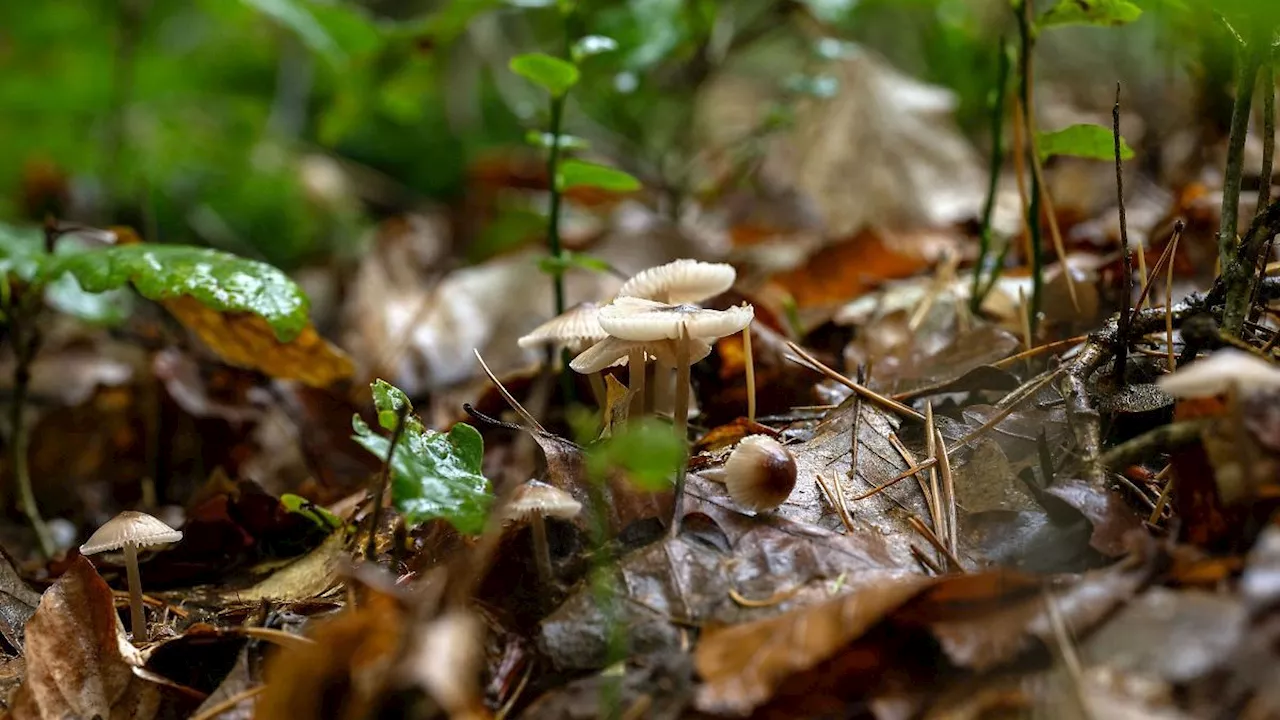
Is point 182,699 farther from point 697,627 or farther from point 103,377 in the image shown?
point 103,377

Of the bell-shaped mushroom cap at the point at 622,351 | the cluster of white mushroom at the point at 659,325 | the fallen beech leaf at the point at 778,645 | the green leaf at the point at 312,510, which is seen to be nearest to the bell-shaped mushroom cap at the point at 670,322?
the cluster of white mushroom at the point at 659,325

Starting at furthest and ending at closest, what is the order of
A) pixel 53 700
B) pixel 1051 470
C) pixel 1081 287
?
pixel 1081 287
pixel 1051 470
pixel 53 700

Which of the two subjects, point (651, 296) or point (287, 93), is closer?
point (651, 296)

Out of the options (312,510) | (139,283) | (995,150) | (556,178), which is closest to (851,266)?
(995,150)

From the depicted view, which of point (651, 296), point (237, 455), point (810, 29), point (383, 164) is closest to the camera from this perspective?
point (651, 296)

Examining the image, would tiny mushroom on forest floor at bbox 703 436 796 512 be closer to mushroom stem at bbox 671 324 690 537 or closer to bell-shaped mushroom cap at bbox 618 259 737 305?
mushroom stem at bbox 671 324 690 537

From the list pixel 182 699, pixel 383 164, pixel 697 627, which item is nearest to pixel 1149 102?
pixel 697 627
